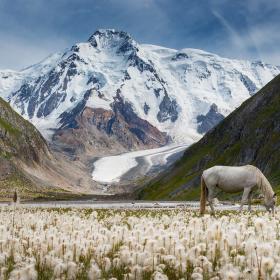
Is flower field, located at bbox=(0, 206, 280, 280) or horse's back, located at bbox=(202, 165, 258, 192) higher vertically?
horse's back, located at bbox=(202, 165, 258, 192)

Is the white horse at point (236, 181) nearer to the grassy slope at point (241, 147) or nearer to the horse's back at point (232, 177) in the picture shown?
the horse's back at point (232, 177)

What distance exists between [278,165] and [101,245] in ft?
383

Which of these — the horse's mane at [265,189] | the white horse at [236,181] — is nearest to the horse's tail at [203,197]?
the white horse at [236,181]

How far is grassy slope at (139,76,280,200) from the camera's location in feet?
460

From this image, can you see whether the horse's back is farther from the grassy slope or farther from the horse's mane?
the grassy slope

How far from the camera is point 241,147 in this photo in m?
159

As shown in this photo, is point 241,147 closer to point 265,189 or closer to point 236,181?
point 236,181

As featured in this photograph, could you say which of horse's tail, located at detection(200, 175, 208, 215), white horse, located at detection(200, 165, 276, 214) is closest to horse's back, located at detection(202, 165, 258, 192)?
white horse, located at detection(200, 165, 276, 214)

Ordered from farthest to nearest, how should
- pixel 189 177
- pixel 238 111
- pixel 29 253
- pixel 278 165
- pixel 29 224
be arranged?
pixel 238 111
pixel 189 177
pixel 278 165
pixel 29 224
pixel 29 253

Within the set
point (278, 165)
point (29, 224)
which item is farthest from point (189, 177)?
point (29, 224)

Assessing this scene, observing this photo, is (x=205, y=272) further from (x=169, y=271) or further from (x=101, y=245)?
(x=101, y=245)

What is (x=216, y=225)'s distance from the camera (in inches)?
576

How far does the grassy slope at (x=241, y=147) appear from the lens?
460 ft

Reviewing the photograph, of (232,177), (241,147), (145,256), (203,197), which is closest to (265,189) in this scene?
(232,177)
